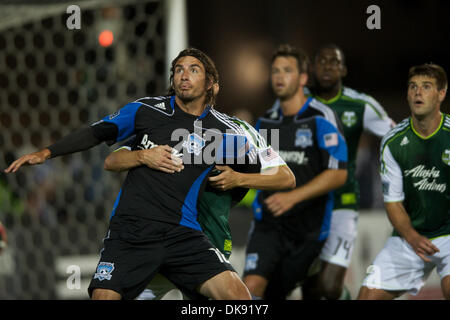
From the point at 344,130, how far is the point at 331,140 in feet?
1.84

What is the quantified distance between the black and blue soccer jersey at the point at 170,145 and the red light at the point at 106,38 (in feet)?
9.46

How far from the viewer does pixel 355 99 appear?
19.8 ft

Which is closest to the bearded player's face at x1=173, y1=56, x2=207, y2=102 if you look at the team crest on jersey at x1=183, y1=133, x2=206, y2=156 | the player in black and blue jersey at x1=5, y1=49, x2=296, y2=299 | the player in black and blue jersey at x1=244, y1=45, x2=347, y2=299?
the player in black and blue jersey at x1=5, y1=49, x2=296, y2=299

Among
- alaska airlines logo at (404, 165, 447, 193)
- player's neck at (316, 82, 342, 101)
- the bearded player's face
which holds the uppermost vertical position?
the bearded player's face

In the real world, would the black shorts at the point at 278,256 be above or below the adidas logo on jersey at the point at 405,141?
below

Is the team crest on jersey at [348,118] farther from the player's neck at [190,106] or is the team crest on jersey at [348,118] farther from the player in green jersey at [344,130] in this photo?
the player's neck at [190,106]

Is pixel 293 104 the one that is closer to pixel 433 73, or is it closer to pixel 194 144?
pixel 433 73

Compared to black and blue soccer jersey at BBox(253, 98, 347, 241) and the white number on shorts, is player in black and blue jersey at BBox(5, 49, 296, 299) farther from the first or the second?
the white number on shorts

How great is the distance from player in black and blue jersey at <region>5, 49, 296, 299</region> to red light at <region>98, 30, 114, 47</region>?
279cm

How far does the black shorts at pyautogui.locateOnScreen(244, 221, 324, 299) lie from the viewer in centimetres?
546

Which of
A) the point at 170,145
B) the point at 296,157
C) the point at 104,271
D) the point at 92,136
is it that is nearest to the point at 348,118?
the point at 296,157

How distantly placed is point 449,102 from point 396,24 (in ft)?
8.83

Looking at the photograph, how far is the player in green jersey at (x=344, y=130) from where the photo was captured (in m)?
5.75

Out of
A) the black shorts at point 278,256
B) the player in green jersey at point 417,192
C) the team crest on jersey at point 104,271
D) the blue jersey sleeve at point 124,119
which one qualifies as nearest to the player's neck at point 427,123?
the player in green jersey at point 417,192
